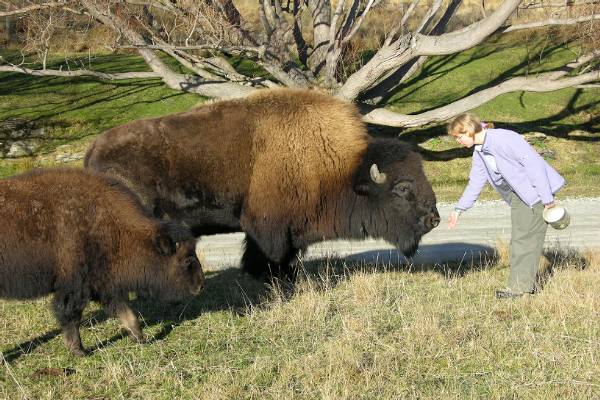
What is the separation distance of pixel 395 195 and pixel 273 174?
1.60 m

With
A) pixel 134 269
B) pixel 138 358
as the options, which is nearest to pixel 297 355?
pixel 138 358

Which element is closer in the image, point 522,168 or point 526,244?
point 522,168

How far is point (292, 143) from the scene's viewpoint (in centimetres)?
973

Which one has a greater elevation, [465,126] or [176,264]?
[465,126]

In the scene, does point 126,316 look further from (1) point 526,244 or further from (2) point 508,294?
(1) point 526,244

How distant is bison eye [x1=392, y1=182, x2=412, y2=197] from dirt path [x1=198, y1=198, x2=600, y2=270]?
5.32 feet

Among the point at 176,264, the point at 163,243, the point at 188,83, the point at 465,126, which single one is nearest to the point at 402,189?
the point at 465,126

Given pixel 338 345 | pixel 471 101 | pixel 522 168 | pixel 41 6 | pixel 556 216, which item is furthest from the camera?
pixel 471 101

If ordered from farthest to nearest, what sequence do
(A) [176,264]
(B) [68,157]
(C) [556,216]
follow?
1. (B) [68,157]
2. (C) [556,216]
3. (A) [176,264]

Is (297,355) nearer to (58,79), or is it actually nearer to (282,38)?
(282,38)

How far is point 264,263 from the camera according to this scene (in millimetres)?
9828

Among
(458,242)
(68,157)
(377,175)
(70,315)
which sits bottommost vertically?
(68,157)

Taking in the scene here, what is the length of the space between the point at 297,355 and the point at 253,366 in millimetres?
500

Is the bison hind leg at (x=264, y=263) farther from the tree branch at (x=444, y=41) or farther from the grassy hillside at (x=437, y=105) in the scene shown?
the grassy hillside at (x=437, y=105)
